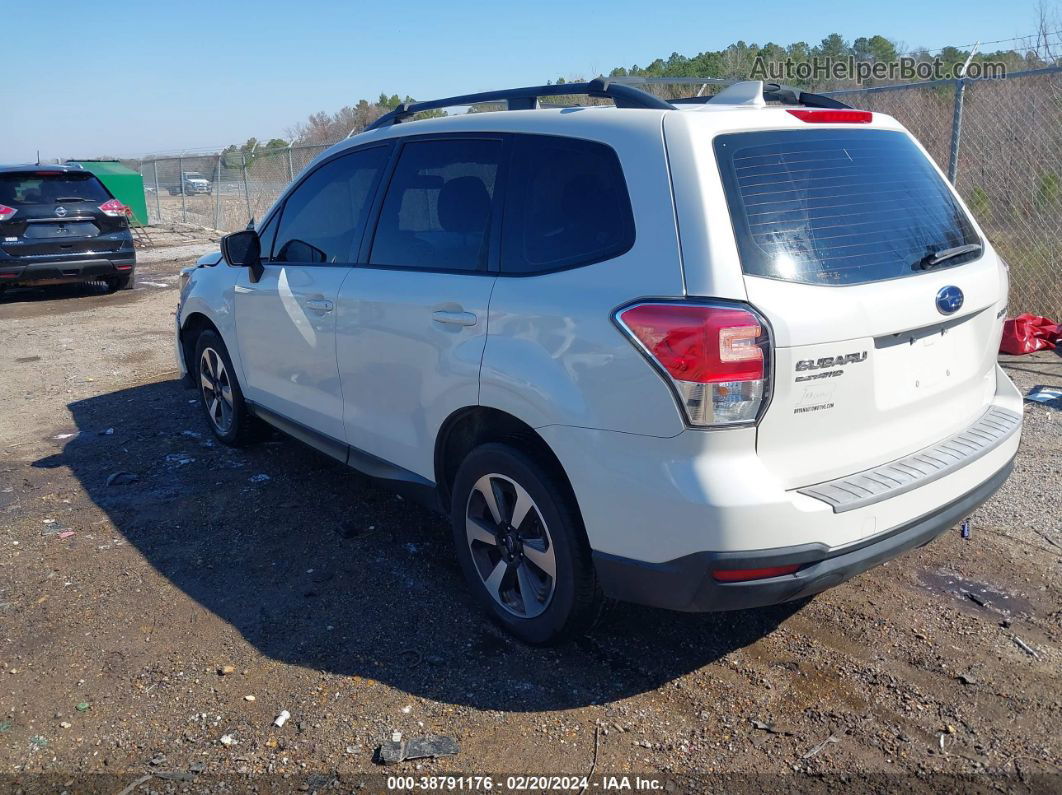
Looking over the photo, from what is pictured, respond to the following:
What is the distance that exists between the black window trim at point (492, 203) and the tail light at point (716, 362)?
0.95m

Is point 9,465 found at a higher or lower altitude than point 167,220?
lower

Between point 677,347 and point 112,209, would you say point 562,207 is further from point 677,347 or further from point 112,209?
point 112,209

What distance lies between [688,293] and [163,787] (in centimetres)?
223

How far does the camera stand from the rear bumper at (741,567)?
2.73m

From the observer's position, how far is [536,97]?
3.67m

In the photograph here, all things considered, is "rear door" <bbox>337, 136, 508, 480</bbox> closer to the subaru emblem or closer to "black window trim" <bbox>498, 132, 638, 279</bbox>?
"black window trim" <bbox>498, 132, 638, 279</bbox>

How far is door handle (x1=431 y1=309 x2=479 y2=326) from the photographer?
3.41m

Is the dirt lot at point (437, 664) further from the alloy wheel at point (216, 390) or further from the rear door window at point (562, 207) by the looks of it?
the rear door window at point (562, 207)

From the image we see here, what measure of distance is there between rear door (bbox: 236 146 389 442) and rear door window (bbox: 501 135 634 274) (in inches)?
43.9

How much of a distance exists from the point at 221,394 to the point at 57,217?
767 centimetres

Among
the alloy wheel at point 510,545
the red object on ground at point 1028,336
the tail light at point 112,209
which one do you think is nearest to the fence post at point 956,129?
the red object on ground at point 1028,336

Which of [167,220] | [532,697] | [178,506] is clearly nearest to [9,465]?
[178,506]

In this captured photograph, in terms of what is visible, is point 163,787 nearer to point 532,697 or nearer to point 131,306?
point 532,697

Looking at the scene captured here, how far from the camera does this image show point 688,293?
2721mm
